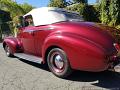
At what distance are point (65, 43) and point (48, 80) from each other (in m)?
0.96

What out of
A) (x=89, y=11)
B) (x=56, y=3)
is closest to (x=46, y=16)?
(x=89, y=11)

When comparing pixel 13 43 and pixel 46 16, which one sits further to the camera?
pixel 13 43

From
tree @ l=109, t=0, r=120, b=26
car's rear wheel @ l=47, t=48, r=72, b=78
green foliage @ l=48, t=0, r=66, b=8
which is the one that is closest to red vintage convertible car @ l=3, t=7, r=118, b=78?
car's rear wheel @ l=47, t=48, r=72, b=78

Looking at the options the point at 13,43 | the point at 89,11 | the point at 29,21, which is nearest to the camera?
the point at 29,21

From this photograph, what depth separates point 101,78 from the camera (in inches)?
248

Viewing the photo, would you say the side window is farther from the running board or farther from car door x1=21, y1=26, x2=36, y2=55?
the running board

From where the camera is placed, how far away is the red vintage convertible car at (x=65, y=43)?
18.4 ft

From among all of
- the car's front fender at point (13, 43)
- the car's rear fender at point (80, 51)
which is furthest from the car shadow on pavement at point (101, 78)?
the car's front fender at point (13, 43)

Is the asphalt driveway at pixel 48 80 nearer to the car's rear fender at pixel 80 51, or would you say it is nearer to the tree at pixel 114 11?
the car's rear fender at pixel 80 51

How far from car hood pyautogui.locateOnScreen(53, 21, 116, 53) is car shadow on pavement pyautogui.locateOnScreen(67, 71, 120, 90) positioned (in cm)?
74

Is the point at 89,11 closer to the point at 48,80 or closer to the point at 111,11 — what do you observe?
the point at 111,11

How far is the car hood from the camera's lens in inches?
225

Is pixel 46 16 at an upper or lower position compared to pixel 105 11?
upper

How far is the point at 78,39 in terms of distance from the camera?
584cm
